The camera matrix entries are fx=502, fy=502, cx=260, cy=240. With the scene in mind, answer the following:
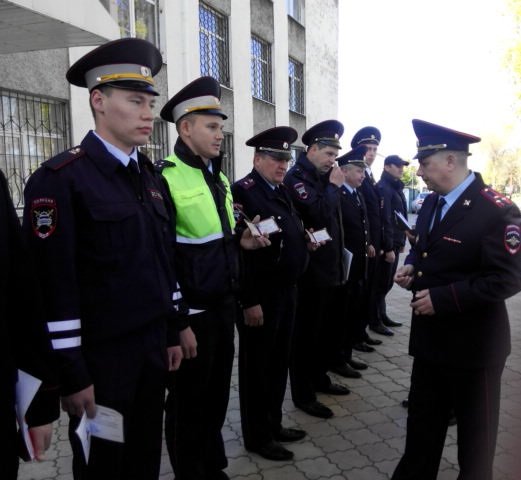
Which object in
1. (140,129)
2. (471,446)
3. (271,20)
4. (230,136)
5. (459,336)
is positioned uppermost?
(271,20)

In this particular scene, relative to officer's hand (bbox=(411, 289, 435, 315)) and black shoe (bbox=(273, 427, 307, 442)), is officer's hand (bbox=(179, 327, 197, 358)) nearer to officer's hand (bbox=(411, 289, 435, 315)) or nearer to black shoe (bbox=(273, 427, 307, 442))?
officer's hand (bbox=(411, 289, 435, 315))

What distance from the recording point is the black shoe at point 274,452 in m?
3.22

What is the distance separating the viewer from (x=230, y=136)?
12.3m

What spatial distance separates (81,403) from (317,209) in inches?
102

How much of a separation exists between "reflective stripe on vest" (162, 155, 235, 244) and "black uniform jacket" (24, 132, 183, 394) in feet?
1.63

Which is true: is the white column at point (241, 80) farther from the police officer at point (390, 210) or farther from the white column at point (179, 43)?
the police officer at point (390, 210)

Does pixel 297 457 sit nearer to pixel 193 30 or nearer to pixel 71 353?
pixel 71 353

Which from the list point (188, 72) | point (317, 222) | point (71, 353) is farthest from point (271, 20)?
point (71, 353)

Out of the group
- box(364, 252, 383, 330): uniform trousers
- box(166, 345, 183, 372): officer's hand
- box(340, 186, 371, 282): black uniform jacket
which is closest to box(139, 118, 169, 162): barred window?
box(364, 252, 383, 330): uniform trousers

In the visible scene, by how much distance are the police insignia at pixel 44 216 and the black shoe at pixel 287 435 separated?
2.33 meters

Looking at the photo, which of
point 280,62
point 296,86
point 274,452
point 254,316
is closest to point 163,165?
point 254,316

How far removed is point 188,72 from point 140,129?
8682 mm

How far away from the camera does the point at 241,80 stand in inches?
490

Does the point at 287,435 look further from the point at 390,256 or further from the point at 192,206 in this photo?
the point at 390,256
